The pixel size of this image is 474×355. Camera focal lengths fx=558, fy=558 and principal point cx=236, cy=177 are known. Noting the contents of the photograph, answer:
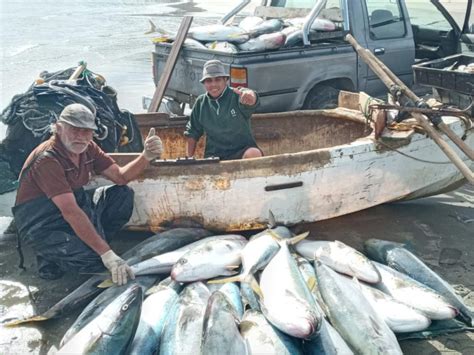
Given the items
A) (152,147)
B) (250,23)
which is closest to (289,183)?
(152,147)

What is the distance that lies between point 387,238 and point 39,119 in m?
3.75

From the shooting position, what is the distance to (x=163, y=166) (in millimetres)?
5250

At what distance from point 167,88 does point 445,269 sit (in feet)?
15.4

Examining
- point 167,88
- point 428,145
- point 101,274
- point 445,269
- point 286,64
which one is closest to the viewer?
point 101,274

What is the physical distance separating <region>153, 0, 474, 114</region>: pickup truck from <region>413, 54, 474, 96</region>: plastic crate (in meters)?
1.21

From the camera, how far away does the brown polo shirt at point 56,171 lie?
4.54m

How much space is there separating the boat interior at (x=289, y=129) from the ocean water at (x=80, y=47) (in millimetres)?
4138

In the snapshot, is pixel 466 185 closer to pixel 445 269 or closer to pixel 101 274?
pixel 445 269

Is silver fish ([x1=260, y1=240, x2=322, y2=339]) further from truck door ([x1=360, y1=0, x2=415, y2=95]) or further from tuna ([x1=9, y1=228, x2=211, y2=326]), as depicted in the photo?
truck door ([x1=360, y1=0, x2=415, y2=95])

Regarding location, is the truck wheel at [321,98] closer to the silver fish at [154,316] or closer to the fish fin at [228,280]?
the fish fin at [228,280]

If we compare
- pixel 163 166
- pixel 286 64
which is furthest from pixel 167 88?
pixel 163 166

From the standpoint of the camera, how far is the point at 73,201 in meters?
4.54

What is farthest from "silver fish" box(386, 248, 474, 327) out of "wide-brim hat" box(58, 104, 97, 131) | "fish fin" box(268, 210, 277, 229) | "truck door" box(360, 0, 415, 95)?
"truck door" box(360, 0, 415, 95)

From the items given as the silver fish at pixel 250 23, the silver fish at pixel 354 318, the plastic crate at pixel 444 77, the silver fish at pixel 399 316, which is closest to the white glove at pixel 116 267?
the silver fish at pixel 354 318
